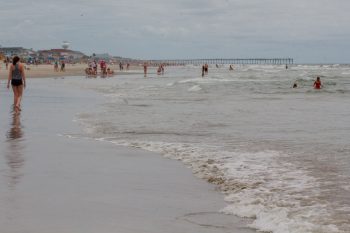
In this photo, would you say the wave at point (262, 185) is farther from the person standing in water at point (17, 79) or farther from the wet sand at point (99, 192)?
the person standing in water at point (17, 79)

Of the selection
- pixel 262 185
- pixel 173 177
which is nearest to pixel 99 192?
pixel 173 177

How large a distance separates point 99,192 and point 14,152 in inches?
117

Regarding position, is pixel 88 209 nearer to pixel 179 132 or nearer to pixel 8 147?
pixel 8 147

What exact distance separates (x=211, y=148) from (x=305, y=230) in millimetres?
4744

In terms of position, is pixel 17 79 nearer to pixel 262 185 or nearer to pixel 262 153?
pixel 262 153

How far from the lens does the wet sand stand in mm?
4895

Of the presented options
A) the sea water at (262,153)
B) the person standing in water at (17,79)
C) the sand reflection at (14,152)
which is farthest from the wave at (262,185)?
the person standing in water at (17,79)

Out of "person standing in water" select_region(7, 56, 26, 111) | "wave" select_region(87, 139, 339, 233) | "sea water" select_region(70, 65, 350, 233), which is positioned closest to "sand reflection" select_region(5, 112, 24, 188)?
"sea water" select_region(70, 65, 350, 233)

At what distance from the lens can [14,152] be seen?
28.0 ft

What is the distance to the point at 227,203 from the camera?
5.82m

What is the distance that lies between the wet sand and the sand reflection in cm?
1

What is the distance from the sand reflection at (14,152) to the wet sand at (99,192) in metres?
0.01

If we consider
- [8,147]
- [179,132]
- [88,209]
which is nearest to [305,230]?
[88,209]

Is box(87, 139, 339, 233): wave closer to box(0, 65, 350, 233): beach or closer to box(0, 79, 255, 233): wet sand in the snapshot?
box(0, 65, 350, 233): beach
